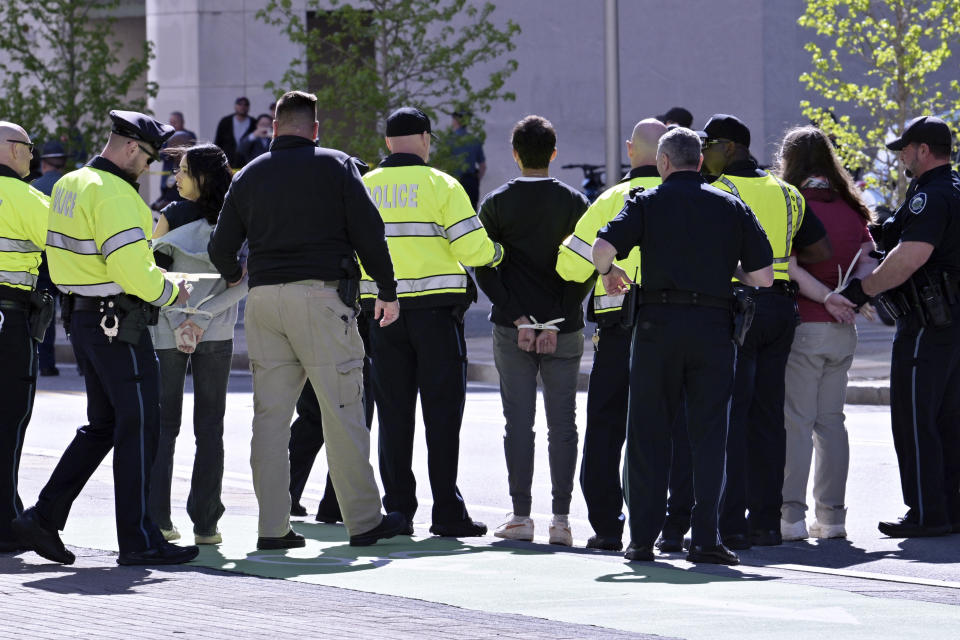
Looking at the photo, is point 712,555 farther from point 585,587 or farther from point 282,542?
point 282,542

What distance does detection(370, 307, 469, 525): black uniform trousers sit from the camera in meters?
8.71

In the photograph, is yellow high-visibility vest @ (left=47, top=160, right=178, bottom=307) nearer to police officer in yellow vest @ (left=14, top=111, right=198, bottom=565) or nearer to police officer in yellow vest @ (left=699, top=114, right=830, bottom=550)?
police officer in yellow vest @ (left=14, top=111, right=198, bottom=565)

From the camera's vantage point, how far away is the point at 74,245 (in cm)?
765

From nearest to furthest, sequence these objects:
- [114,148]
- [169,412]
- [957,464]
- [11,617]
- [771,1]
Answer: [11,617] → [114,148] → [169,412] → [957,464] → [771,1]

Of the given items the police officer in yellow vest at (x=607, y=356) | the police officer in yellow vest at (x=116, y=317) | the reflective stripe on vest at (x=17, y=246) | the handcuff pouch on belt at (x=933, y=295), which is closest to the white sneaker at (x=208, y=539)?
the police officer in yellow vest at (x=116, y=317)

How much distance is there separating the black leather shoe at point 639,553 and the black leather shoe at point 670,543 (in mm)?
483

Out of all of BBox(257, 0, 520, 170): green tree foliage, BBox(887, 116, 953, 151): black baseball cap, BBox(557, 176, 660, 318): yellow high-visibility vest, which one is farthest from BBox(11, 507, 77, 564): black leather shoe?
BBox(257, 0, 520, 170): green tree foliage

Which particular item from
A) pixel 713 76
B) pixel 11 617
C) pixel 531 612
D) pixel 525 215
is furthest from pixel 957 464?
pixel 713 76

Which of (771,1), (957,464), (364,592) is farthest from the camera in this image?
(771,1)

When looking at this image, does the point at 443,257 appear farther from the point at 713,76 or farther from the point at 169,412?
the point at 713,76

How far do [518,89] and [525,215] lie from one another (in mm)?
19736

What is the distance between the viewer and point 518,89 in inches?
1113

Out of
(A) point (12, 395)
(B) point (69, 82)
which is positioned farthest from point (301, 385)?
(B) point (69, 82)


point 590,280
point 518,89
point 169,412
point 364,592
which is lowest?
point 364,592
